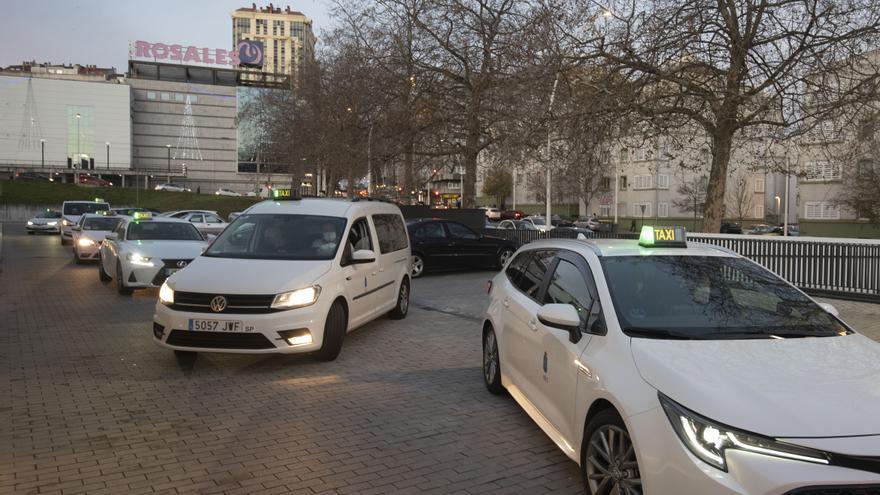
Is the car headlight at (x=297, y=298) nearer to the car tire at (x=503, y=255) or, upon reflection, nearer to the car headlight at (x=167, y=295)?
the car headlight at (x=167, y=295)

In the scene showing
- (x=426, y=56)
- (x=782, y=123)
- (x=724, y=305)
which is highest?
(x=426, y=56)

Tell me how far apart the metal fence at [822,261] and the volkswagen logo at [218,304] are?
1039cm

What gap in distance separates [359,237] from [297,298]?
6.66 feet

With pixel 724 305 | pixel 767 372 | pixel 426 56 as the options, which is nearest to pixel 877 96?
pixel 724 305

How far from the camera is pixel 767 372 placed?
3.10 metres

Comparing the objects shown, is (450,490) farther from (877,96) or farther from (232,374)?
(877,96)

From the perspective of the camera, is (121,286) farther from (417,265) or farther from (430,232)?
(430,232)

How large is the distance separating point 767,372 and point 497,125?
18.8 m

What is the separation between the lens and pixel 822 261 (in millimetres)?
13766

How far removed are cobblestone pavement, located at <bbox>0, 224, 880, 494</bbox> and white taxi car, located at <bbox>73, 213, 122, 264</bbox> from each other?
37.8 feet

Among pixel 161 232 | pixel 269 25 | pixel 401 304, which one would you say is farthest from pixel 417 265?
pixel 269 25

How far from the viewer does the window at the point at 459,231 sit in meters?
17.8

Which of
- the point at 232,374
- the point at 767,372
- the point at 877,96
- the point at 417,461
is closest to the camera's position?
the point at 767,372

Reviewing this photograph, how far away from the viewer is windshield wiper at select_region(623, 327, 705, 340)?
3584 millimetres
